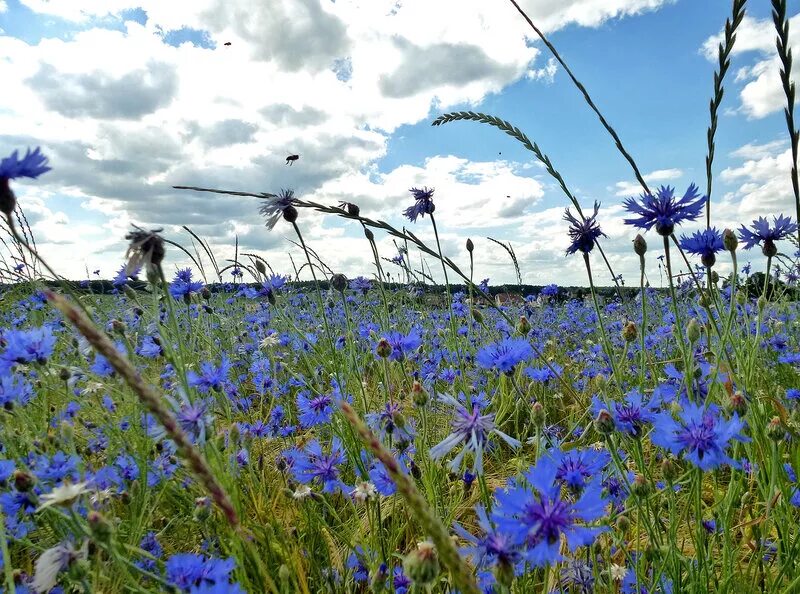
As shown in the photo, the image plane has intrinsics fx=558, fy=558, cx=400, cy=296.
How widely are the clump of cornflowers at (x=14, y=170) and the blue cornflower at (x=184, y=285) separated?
7.46 ft

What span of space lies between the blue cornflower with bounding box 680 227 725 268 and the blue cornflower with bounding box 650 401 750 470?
1.99 feet

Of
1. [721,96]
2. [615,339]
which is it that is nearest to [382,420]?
[721,96]

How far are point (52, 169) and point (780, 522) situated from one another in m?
1.76

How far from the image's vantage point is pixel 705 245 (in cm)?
153

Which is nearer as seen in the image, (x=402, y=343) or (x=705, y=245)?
(x=705, y=245)

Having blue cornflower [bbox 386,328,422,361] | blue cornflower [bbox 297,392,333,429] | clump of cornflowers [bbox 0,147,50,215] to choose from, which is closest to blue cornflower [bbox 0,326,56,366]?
blue cornflower [bbox 297,392,333,429]

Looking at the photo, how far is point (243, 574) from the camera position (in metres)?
1.15

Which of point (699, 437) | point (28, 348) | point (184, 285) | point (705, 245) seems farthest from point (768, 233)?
point (184, 285)

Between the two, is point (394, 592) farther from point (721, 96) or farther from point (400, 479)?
point (721, 96)

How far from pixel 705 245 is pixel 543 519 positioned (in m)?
1.06

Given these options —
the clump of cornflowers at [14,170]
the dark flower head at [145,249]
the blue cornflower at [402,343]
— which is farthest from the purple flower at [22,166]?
the blue cornflower at [402,343]

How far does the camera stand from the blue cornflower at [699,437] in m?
1.00

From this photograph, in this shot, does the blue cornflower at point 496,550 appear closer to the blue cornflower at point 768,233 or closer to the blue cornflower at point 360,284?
the blue cornflower at point 768,233

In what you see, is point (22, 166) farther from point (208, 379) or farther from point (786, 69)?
point (786, 69)
